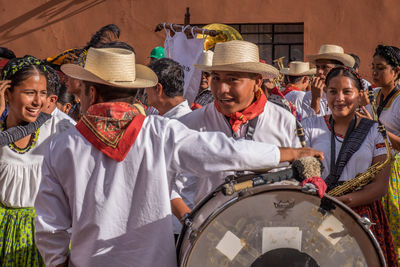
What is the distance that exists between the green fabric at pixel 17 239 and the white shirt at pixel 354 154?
2121mm

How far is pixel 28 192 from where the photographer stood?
378 centimetres

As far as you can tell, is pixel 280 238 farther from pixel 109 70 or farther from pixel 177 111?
pixel 177 111

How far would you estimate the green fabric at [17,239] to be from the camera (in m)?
3.75

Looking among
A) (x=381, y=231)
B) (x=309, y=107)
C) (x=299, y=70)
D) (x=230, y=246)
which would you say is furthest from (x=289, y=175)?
(x=299, y=70)

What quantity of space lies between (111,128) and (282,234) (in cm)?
96

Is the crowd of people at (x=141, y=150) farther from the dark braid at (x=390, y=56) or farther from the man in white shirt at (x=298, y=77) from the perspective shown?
the man in white shirt at (x=298, y=77)

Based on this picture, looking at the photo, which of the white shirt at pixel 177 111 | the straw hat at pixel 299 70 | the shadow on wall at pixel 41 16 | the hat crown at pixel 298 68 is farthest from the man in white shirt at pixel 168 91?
the shadow on wall at pixel 41 16

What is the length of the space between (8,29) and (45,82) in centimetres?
1111

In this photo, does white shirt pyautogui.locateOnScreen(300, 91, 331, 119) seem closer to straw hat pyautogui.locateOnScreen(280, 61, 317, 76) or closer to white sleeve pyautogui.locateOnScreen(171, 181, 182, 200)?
straw hat pyautogui.locateOnScreen(280, 61, 317, 76)

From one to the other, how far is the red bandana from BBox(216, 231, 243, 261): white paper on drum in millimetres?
621

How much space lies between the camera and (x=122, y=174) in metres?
2.63

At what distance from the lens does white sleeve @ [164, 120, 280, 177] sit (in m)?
2.58

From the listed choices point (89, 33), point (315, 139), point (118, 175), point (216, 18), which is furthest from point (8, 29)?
point (118, 175)

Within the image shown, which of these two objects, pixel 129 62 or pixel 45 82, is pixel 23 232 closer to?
pixel 45 82
